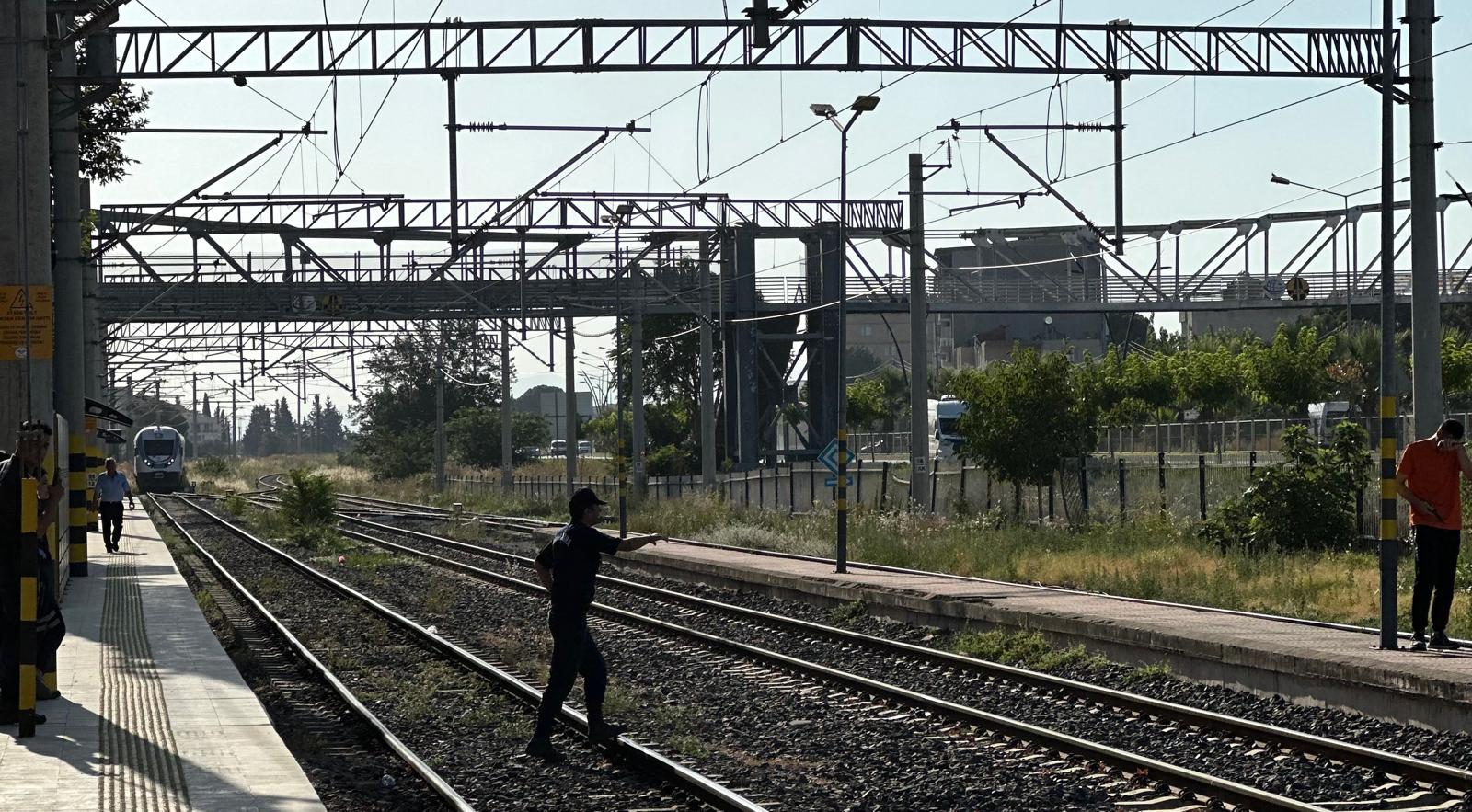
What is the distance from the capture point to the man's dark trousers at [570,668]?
39.6 ft

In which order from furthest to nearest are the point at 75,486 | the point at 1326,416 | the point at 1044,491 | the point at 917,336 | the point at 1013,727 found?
the point at 1326,416 < the point at 1044,491 < the point at 917,336 < the point at 75,486 < the point at 1013,727

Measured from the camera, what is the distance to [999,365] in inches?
1470

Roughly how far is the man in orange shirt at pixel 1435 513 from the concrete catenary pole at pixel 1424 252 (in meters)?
2.42

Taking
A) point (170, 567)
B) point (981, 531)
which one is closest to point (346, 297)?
point (170, 567)

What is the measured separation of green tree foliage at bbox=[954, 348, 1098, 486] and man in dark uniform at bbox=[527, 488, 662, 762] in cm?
2431

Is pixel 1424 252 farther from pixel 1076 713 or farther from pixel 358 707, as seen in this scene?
pixel 358 707

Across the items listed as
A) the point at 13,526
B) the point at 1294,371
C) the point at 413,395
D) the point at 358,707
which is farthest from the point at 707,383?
the point at 413,395

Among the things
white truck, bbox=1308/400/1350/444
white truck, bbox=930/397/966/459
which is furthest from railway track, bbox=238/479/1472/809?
white truck, bbox=930/397/966/459

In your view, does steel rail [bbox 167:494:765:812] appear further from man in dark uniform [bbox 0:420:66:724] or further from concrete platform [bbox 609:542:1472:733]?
concrete platform [bbox 609:542:1472:733]

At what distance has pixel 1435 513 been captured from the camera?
14828mm

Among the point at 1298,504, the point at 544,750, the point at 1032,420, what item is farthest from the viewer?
the point at 1032,420

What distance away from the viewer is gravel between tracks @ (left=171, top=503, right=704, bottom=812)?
1126cm

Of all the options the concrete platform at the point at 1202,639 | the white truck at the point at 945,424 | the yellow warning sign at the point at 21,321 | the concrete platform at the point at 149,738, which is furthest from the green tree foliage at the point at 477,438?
the concrete platform at the point at 149,738

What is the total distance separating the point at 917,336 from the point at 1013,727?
804 inches
